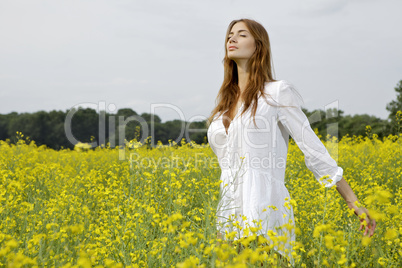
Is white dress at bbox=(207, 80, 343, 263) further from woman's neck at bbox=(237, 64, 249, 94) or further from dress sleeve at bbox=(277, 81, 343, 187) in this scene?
woman's neck at bbox=(237, 64, 249, 94)

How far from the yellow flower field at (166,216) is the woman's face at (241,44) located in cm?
79

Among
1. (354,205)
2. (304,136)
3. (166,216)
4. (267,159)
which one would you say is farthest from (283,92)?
(166,216)

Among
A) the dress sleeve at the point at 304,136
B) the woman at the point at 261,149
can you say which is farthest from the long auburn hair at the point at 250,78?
the dress sleeve at the point at 304,136

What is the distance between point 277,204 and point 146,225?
0.82m

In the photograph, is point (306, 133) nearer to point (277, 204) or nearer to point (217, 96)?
point (277, 204)

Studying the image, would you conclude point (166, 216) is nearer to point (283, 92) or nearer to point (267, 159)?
point (267, 159)

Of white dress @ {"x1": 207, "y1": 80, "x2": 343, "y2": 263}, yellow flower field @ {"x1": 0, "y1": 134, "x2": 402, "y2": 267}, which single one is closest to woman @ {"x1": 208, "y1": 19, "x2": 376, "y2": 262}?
white dress @ {"x1": 207, "y1": 80, "x2": 343, "y2": 263}

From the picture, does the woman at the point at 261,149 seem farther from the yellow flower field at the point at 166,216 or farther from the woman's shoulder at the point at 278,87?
the yellow flower field at the point at 166,216

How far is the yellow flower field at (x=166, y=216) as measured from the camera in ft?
4.64

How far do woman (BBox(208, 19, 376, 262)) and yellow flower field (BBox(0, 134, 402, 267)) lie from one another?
0.35 feet

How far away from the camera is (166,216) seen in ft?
5.27

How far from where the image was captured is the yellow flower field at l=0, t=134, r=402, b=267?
1.41 metres

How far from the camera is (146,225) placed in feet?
7.16

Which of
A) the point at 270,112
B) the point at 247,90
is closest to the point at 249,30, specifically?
the point at 247,90
